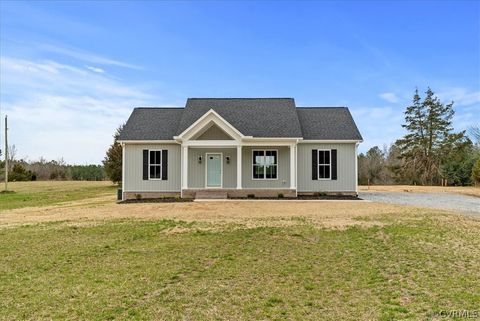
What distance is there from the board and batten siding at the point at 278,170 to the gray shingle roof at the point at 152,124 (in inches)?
178

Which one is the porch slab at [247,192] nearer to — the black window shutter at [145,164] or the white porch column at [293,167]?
the white porch column at [293,167]

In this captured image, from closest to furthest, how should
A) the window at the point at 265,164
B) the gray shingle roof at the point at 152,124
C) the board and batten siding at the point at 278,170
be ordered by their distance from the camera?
Result: the board and batten siding at the point at 278,170 → the window at the point at 265,164 → the gray shingle roof at the point at 152,124

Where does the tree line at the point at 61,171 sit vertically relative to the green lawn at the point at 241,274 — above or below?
above

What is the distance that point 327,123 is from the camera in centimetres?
2177

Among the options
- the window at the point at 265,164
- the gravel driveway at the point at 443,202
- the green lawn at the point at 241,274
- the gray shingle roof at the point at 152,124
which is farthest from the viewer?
the gray shingle roof at the point at 152,124

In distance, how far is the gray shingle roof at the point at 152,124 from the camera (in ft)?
66.7

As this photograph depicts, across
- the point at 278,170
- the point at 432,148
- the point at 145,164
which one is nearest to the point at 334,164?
the point at 278,170

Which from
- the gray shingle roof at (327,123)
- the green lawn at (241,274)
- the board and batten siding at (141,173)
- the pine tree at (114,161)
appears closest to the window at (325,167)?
the gray shingle roof at (327,123)

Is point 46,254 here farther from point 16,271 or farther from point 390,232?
point 390,232

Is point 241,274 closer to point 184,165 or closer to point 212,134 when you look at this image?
point 184,165

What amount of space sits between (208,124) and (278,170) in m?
4.80

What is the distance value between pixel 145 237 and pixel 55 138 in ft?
127

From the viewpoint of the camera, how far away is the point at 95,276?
5.77 m

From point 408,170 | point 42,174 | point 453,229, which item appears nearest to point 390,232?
point 453,229
